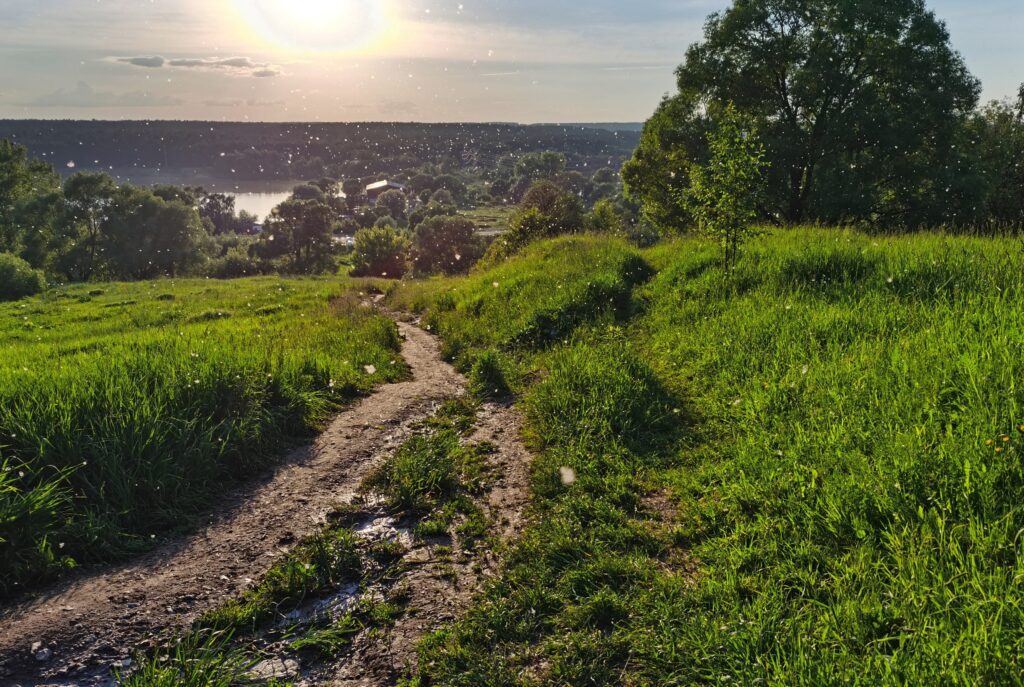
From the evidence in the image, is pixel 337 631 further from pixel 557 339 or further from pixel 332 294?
pixel 332 294

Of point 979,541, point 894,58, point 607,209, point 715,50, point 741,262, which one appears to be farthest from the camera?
point 607,209

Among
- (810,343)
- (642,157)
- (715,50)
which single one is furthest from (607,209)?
(810,343)

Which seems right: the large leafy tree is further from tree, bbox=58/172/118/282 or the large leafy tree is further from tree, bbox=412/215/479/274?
tree, bbox=58/172/118/282

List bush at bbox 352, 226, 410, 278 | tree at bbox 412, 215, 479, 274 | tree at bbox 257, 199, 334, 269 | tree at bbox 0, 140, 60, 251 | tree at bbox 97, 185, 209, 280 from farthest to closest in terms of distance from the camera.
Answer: tree at bbox 257, 199, 334, 269 < bush at bbox 352, 226, 410, 278 < tree at bbox 412, 215, 479, 274 < tree at bbox 97, 185, 209, 280 < tree at bbox 0, 140, 60, 251

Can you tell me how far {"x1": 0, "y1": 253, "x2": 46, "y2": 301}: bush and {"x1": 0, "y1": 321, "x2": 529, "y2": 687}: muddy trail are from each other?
143 feet

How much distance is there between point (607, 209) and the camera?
45.4 metres

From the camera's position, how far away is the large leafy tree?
66.6 ft

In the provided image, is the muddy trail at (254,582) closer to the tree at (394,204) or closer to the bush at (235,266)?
the bush at (235,266)

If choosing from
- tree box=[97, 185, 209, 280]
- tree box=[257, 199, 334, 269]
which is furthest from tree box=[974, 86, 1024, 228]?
tree box=[257, 199, 334, 269]

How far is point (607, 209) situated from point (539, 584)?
43881 mm

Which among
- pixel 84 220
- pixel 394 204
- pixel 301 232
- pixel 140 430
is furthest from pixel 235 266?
pixel 140 430

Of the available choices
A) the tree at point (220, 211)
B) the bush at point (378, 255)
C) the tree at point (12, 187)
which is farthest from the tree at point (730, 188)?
the tree at point (220, 211)

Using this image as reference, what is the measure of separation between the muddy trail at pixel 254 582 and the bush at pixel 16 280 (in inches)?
1710

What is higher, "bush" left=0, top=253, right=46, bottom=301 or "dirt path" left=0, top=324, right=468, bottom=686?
"dirt path" left=0, top=324, right=468, bottom=686
